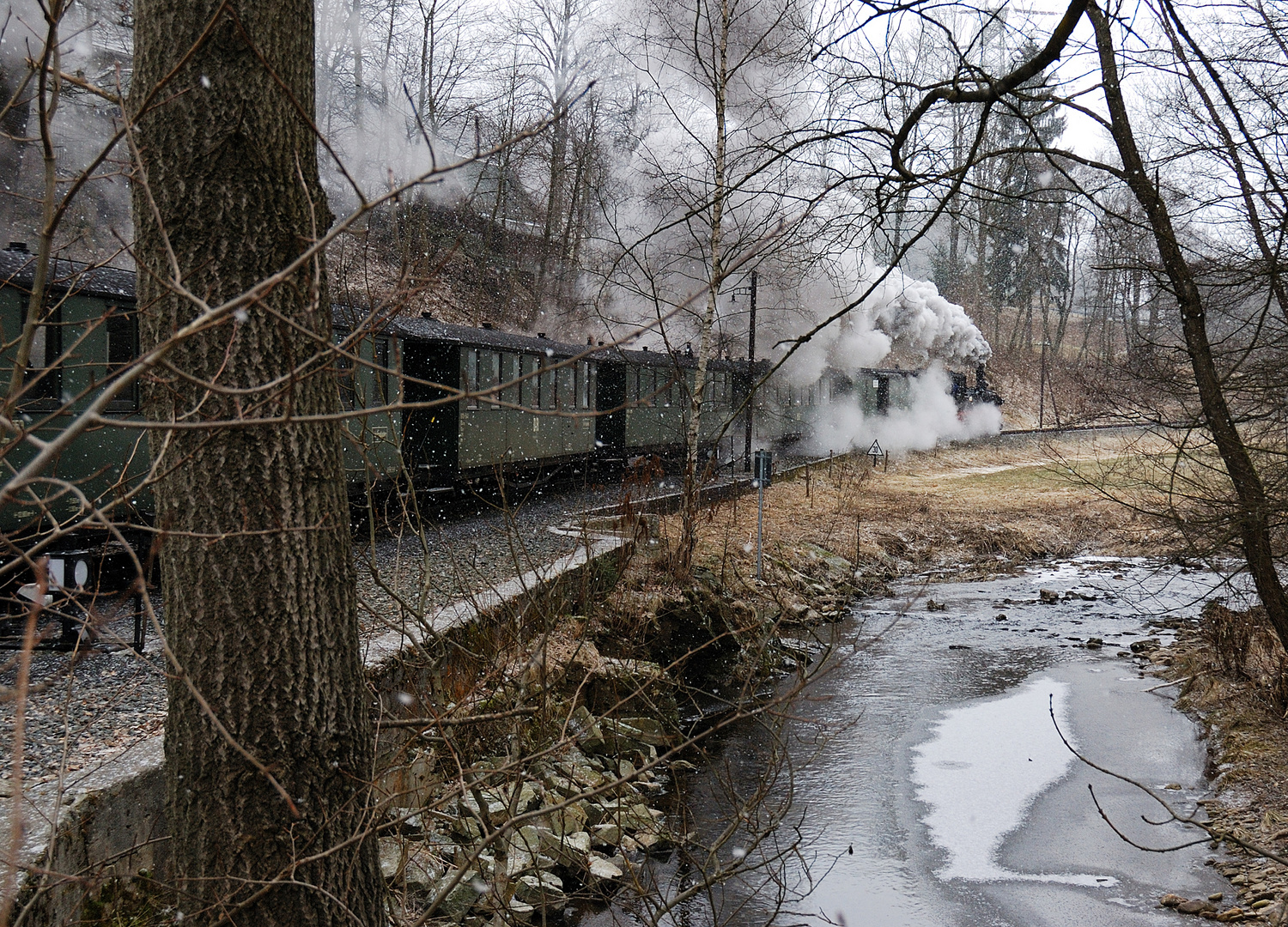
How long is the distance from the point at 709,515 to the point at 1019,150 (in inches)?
350

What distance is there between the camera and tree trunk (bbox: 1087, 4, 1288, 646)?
526 centimetres

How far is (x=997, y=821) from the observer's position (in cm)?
772

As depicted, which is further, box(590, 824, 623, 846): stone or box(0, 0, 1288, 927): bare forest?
box(590, 824, 623, 846): stone

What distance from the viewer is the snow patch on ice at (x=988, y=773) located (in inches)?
278

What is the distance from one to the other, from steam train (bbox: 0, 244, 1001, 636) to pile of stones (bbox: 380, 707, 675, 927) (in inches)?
67.9

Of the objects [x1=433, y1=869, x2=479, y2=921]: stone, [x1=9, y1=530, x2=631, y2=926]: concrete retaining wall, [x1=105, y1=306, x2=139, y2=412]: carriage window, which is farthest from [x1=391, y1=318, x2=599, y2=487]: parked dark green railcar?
[x1=9, y1=530, x2=631, y2=926]: concrete retaining wall

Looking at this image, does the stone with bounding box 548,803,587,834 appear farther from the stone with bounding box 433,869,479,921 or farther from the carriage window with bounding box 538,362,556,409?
the carriage window with bounding box 538,362,556,409

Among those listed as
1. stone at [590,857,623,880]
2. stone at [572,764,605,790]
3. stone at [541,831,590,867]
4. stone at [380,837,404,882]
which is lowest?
stone at [590,857,623,880]

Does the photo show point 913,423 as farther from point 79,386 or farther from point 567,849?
point 567,849

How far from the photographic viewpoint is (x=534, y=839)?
6273 mm

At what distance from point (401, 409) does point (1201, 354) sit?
4986 millimetres

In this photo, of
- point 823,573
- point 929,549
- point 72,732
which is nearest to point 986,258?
point 929,549

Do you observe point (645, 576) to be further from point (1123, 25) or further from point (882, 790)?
point (1123, 25)

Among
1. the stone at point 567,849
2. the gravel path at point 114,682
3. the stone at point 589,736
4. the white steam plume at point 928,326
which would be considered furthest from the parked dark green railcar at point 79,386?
the white steam plume at point 928,326
